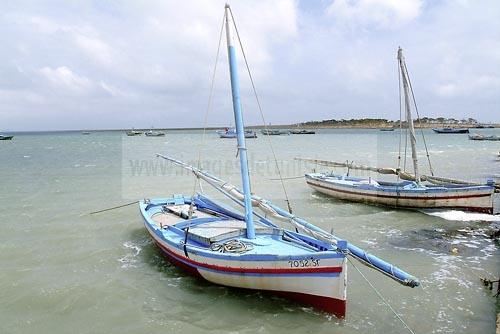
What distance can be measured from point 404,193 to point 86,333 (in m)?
19.8

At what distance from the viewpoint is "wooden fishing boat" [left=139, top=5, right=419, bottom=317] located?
10.7 meters

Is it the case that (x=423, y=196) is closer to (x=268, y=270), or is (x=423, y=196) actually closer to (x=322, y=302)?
(x=322, y=302)

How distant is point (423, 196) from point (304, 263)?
15.8 metres

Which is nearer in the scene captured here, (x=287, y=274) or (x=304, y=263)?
(x=304, y=263)

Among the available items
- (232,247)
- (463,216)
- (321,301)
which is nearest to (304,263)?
(321,301)

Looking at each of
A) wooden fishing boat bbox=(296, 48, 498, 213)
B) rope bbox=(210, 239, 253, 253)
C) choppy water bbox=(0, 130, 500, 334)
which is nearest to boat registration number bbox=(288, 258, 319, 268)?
choppy water bbox=(0, 130, 500, 334)

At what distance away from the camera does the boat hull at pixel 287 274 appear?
1068 cm

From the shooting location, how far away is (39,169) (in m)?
49.7

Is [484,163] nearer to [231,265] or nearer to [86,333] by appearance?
[231,265]

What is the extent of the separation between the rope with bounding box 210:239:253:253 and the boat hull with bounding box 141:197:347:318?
41 cm

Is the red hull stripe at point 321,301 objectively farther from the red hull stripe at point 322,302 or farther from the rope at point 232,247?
the rope at point 232,247

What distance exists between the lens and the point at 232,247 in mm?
12656

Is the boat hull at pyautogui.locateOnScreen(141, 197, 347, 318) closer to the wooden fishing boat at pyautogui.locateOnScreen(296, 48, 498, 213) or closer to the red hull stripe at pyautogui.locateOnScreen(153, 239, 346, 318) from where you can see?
the red hull stripe at pyautogui.locateOnScreen(153, 239, 346, 318)

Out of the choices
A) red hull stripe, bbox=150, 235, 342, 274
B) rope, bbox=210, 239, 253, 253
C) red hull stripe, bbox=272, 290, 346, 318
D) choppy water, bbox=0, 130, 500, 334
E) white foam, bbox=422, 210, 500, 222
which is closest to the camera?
red hull stripe, bbox=150, 235, 342, 274
